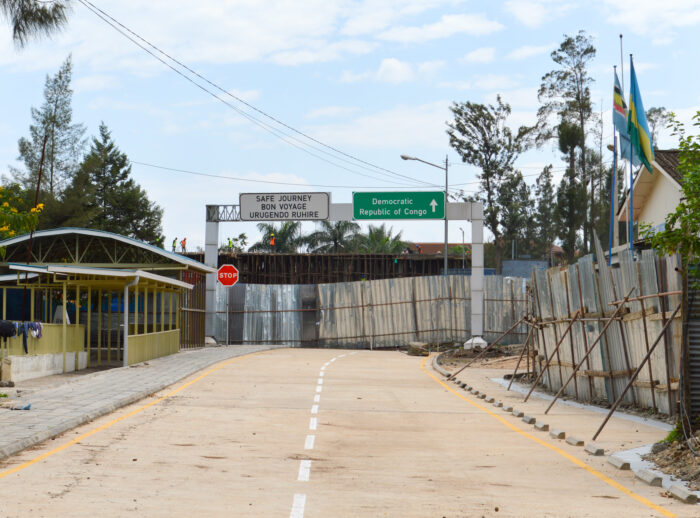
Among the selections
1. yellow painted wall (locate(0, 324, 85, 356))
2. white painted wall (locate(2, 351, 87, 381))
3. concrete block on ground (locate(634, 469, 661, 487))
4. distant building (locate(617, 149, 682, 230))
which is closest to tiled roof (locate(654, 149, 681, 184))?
distant building (locate(617, 149, 682, 230))

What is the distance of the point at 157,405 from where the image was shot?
16812mm

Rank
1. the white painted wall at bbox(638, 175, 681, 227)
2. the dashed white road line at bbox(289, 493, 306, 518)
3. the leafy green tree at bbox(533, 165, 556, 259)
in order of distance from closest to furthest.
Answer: the dashed white road line at bbox(289, 493, 306, 518) < the white painted wall at bbox(638, 175, 681, 227) < the leafy green tree at bbox(533, 165, 556, 259)

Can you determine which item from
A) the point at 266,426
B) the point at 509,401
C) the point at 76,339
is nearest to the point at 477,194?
the point at 76,339

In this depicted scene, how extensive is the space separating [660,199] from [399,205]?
443 inches

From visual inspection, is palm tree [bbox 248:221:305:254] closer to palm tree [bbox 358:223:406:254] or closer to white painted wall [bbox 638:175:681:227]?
palm tree [bbox 358:223:406:254]

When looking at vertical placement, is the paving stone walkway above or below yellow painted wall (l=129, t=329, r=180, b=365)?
below

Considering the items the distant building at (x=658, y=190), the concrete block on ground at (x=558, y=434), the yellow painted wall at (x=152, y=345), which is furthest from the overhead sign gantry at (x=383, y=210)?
the concrete block on ground at (x=558, y=434)

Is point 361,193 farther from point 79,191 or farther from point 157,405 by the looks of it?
point 79,191

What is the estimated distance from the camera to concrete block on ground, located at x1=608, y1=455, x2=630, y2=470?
1047 cm

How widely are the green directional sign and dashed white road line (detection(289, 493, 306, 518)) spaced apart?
103ft

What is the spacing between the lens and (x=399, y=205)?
39.5m

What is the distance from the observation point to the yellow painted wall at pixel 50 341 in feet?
74.3

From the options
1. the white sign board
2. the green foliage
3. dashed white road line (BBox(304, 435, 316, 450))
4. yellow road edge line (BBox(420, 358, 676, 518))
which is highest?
the white sign board

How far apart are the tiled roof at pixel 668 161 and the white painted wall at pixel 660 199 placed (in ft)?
1.02
